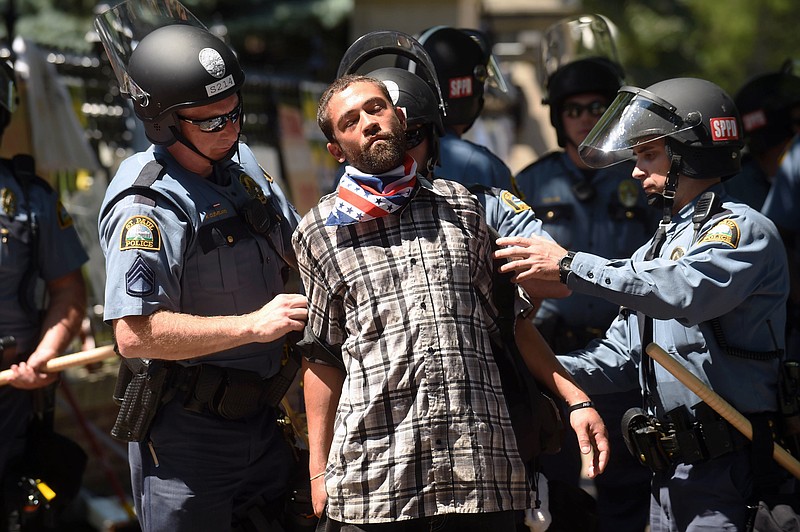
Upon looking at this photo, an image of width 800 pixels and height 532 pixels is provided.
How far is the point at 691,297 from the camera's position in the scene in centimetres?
331

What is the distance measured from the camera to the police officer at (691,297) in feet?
11.0

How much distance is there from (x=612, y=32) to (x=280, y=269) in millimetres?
2926

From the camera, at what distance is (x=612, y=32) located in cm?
584

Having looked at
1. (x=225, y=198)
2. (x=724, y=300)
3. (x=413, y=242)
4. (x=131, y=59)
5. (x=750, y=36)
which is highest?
(x=750, y=36)

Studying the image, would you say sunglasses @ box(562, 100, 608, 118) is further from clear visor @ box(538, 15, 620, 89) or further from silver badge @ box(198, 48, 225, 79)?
silver badge @ box(198, 48, 225, 79)

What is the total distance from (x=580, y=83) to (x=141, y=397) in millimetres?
2609

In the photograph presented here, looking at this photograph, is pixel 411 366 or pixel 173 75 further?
pixel 173 75

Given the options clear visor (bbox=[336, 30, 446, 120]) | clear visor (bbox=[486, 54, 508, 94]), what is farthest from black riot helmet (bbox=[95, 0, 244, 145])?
clear visor (bbox=[486, 54, 508, 94])

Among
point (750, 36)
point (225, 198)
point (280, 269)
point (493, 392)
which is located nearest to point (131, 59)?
point (225, 198)

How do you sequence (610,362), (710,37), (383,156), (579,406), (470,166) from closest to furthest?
(383,156) < (579,406) < (610,362) < (470,166) < (710,37)

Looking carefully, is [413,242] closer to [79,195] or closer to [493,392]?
[493,392]

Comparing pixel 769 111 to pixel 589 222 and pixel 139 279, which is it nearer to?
pixel 589 222

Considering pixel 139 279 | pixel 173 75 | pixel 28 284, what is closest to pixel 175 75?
pixel 173 75

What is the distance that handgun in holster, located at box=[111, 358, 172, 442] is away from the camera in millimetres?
3445
